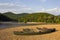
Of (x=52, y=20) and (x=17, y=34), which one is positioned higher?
(x=17, y=34)

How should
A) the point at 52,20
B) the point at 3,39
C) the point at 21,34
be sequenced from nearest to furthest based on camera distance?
the point at 3,39 → the point at 21,34 → the point at 52,20

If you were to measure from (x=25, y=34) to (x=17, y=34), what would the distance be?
5.53 ft

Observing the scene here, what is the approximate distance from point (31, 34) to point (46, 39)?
246 inches

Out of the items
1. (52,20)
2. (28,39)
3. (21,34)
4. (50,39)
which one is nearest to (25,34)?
(21,34)

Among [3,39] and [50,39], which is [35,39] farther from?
[3,39]

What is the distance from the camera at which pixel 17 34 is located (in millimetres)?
Result: 30859

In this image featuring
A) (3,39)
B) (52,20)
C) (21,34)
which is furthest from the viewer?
(52,20)

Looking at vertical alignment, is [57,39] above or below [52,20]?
above

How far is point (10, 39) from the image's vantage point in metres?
25.3

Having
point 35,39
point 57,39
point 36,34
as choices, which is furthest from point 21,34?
point 57,39

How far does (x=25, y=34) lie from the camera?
31.1m

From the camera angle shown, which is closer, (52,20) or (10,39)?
(10,39)

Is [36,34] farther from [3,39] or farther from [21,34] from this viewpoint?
[3,39]

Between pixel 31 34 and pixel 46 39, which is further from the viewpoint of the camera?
pixel 31 34
